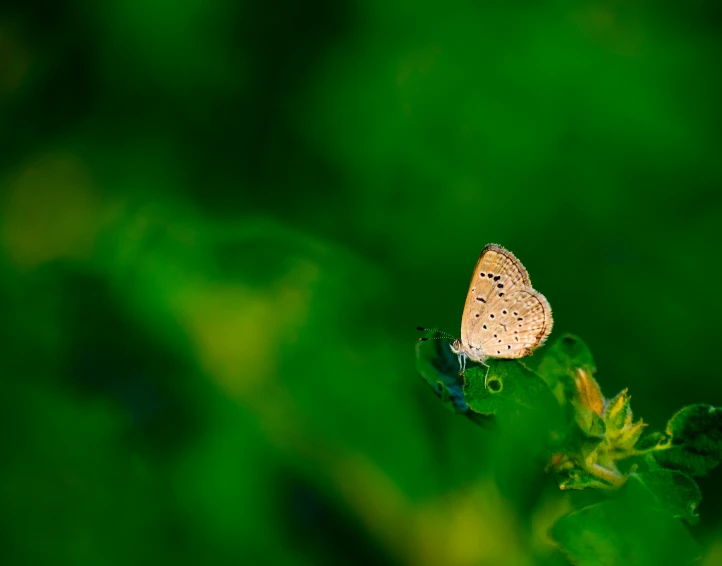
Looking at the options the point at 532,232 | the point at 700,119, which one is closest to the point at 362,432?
the point at 532,232

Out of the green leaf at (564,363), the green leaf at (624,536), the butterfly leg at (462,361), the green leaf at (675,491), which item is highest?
the butterfly leg at (462,361)

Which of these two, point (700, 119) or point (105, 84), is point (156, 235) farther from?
point (700, 119)

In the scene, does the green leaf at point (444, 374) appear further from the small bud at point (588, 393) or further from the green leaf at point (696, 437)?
the green leaf at point (696, 437)

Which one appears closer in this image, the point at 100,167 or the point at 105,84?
the point at 100,167

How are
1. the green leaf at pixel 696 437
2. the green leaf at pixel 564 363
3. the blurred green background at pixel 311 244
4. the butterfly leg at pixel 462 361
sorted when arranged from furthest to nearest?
1. the blurred green background at pixel 311 244
2. the butterfly leg at pixel 462 361
3. the green leaf at pixel 564 363
4. the green leaf at pixel 696 437

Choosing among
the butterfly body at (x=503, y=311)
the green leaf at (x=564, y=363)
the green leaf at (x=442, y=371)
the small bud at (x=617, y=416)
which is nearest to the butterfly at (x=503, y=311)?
the butterfly body at (x=503, y=311)

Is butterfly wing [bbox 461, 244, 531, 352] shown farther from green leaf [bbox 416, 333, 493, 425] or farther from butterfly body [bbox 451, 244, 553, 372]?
green leaf [bbox 416, 333, 493, 425]
